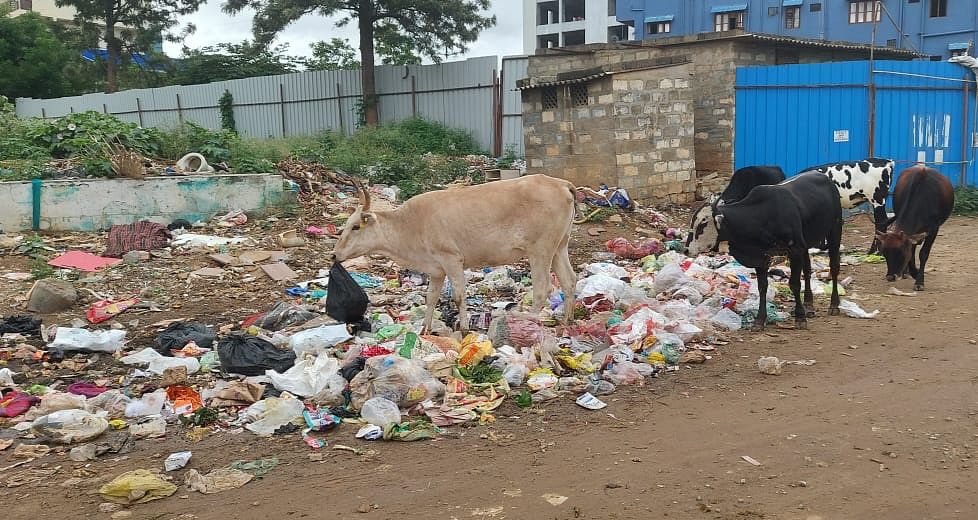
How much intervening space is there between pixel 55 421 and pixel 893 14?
32.8 meters

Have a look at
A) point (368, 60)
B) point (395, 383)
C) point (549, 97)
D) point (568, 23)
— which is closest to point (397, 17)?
point (368, 60)

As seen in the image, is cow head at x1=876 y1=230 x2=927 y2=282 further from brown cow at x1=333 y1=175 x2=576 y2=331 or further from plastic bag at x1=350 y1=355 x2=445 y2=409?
plastic bag at x1=350 y1=355 x2=445 y2=409

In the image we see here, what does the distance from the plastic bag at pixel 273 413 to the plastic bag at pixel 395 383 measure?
40cm

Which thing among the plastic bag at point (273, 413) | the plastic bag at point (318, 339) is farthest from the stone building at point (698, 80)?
the plastic bag at point (273, 413)

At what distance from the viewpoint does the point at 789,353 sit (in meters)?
6.86

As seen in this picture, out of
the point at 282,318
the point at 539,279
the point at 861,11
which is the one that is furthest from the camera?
the point at 861,11

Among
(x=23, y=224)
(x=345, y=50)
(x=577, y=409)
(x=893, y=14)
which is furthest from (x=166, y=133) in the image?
(x=893, y=14)

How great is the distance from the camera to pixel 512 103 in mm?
20203

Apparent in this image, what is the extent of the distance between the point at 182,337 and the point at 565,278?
350 cm

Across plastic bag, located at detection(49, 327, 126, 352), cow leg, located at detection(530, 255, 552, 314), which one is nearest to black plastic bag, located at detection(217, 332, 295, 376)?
plastic bag, located at detection(49, 327, 126, 352)

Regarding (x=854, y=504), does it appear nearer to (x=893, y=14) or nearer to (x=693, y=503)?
(x=693, y=503)

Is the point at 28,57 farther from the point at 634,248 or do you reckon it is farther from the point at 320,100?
the point at 634,248

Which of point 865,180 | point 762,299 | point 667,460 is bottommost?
point 667,460

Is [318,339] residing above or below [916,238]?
below
